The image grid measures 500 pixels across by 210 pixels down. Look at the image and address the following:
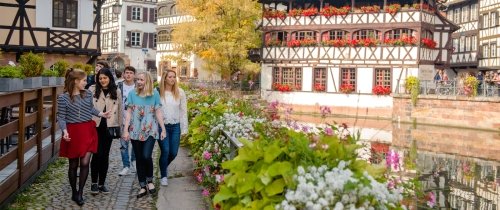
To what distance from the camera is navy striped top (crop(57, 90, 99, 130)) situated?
24.5 feet

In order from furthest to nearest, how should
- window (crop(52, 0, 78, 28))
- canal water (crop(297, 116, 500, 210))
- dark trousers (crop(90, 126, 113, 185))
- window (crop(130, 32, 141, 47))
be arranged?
window (crop(130, 32, 141, 47)) < window (crop(52, 0, 78, 28)) < canal water (crop(297, 116, 500, 210)) < dark trousers (crop(90, 126, 113, 185))

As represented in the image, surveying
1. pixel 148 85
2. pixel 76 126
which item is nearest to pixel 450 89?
pixel 148 85

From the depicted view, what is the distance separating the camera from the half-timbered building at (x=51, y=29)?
26562mm

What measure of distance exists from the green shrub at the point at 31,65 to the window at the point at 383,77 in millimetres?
28683

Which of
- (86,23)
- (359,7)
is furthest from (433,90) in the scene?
(86,23)

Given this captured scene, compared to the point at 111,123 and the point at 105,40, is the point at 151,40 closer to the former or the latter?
the point at 105,40

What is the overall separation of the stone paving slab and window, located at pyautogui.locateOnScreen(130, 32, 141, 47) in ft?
163

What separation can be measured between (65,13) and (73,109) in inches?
864

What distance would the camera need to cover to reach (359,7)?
38906 mm

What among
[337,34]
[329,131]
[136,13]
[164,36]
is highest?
[136,13]

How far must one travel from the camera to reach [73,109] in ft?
24.8

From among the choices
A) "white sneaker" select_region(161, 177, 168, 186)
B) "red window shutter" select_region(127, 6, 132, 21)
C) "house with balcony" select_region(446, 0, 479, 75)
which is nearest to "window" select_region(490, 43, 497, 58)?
"house with balcony" select_region(446, 0, 479, 75)

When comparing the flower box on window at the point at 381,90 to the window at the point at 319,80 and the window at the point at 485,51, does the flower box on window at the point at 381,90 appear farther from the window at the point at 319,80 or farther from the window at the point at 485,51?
the window at the point at 485,51

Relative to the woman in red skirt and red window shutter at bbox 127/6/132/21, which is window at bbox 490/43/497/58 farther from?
the woman in red skirt
